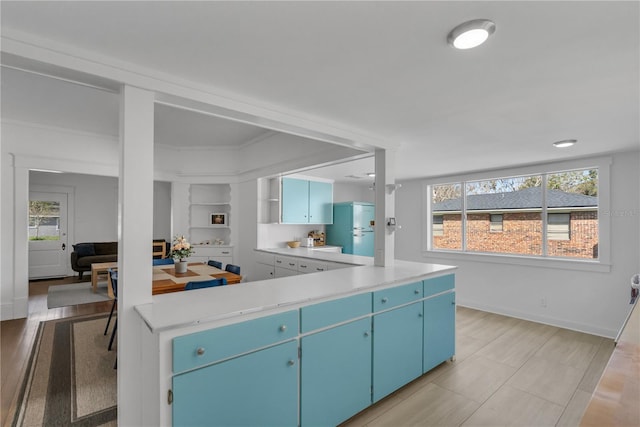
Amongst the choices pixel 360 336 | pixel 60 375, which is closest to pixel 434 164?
pixel 360 336

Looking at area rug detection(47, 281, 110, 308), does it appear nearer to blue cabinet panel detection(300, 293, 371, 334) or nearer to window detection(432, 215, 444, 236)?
blue cabinet panel detection(300, 293, 371, 334)

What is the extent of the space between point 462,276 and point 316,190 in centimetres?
298

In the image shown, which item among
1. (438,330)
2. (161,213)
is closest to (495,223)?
(438,330)

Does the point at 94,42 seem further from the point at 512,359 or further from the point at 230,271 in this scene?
the point at 512,359

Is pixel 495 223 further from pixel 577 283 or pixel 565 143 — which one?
pixel 565 143

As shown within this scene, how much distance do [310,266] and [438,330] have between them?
1.79 metres

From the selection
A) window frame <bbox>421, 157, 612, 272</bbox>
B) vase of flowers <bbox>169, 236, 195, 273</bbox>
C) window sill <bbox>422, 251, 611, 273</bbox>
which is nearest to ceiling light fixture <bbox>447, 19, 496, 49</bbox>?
vase of flowers <bbox>169, 236, 195, 273</bbox>

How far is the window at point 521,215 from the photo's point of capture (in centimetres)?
425

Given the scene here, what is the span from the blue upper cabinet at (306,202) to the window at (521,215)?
6.77 feet

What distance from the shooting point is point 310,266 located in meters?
4.19

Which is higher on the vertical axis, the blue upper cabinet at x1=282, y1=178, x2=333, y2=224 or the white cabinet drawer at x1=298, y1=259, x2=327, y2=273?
the blue upper cabinet at x1=282, y1=178, x2=333, y2=224

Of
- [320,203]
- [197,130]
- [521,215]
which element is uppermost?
[197,130]

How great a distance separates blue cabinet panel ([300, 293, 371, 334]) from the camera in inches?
77.2

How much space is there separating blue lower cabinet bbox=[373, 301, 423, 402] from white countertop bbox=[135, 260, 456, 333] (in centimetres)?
27
